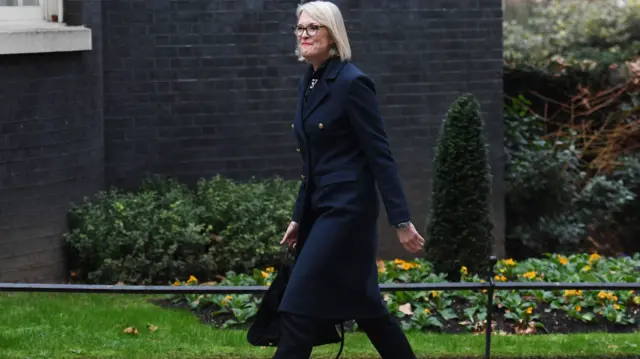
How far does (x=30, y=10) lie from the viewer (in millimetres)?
9516

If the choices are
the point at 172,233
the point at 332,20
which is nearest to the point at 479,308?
the point at 172,233

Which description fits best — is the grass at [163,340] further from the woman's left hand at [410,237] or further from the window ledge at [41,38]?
the window ledge at [41,38]

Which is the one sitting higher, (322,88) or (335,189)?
(322,88)

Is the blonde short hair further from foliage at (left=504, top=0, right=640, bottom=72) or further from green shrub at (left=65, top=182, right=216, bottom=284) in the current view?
foliage at (left=504, top=0, right=640, bottom=72)

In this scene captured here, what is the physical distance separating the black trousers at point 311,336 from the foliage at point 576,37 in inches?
278

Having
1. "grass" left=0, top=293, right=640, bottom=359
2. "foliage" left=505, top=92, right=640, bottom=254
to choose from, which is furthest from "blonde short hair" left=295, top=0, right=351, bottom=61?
"foliage" left=505, top=92, right=640, bottom=254

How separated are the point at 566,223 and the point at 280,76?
3.09 metres

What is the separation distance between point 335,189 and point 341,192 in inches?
1.1

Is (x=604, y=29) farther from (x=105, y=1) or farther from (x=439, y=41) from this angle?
(x=105, y=1)

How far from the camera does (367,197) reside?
5.28 metres

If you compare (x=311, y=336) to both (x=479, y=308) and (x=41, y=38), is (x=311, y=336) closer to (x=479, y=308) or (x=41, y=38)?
(x=479, y=308)

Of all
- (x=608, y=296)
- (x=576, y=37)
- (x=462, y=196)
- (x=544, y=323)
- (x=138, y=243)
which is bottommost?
(x=544, y=323)

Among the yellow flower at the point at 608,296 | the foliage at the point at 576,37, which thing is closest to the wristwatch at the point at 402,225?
the yellow flower at the point at 608,296

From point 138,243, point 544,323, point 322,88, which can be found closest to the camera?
point 322,88
